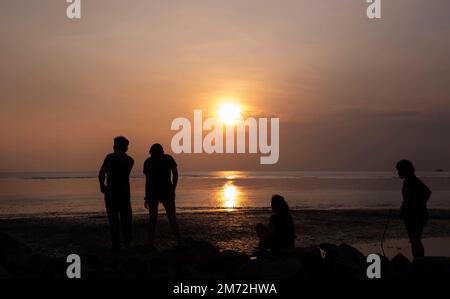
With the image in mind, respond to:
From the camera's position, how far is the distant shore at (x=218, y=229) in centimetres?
1231

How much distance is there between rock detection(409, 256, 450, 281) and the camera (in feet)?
21.0

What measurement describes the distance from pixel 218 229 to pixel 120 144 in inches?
263

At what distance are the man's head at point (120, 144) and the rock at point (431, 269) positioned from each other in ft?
18.4

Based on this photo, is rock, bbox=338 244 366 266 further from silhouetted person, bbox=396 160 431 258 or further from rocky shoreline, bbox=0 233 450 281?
silhouetted person, bbox=396 160 431 258

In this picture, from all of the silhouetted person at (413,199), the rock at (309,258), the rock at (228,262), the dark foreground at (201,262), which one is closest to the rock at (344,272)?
the dark foreground at (201,262)

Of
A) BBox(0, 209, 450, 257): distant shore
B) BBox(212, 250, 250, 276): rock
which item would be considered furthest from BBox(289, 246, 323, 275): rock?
BBox(0, 209, 450, 257): distant shore

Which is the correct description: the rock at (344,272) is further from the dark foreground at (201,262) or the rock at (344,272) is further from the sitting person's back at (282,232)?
the sitting person's back at (282,232)

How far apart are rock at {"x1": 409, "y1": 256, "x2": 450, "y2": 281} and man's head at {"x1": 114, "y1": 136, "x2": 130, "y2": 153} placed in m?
5.59

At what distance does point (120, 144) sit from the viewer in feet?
29.9

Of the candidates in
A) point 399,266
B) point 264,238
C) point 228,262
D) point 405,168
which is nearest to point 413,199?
point 405,168

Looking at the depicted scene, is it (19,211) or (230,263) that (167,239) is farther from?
(19,211)

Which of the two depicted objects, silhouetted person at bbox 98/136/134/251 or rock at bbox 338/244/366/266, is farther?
silhouetted person at bbox 98/136/134/251
